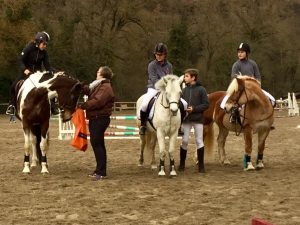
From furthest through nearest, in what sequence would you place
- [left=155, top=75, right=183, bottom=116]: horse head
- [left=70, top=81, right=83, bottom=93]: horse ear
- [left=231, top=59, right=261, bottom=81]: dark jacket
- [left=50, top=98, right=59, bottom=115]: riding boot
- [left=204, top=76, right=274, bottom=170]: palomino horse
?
[left=231, top=59, right=261, bottom=81]: dark jacket, [left=204, top=76, right=274, bottom=170]: palomino horse, [left=50, top=98, right=59, bottom=115]: riding boot, [left=70, top=81, right=83, bottom=93]: horse ear, [left=155, top=75, right=183, bottom=116]: horse head

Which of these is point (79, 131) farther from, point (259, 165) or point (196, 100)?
point (259, 165)

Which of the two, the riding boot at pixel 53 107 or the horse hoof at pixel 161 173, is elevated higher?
the riding boot at pixel 53 107

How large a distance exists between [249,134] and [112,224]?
16.4ft

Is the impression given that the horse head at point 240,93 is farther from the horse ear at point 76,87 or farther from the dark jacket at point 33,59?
the dark jacket at point 33,59

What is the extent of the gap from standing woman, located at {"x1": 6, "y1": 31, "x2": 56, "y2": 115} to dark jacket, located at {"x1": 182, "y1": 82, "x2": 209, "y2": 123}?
278 centimetres

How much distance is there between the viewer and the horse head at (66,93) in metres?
9.48

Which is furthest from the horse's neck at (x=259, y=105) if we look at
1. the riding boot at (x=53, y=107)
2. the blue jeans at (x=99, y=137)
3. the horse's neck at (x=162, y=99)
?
the riding boot at (x=53, y=107)

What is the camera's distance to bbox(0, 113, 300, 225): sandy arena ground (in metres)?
6.05

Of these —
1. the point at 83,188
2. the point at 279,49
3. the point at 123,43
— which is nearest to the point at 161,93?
the point at 83,188

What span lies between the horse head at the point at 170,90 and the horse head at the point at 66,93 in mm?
1488

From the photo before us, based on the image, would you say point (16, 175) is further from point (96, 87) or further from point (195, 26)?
point (195, 26)

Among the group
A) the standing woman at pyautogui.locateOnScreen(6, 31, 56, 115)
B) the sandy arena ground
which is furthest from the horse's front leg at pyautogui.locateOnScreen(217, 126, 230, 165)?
the standing woman at pyautogui.locateOnScreen(6, 31, 56, 115)

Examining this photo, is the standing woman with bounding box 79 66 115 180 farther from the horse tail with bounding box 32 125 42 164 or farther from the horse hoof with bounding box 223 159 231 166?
the horse hoof with bounding box 223 159 231 166

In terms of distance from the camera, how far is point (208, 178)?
29.9 feet
